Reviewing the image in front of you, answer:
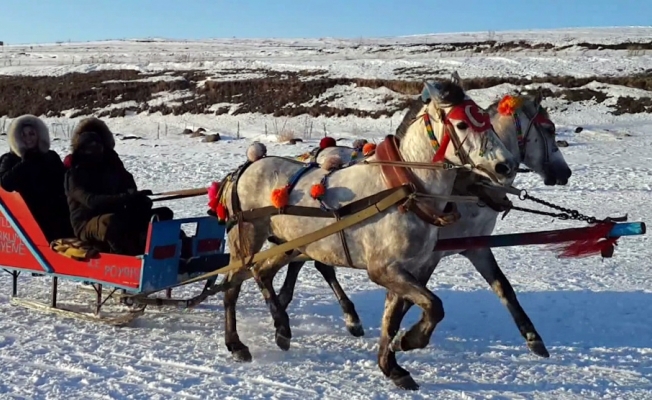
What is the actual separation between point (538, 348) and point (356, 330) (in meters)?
1.39

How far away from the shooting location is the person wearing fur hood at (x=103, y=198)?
6.26m

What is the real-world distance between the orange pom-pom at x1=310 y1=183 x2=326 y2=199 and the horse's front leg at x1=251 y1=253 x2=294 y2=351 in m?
0.87

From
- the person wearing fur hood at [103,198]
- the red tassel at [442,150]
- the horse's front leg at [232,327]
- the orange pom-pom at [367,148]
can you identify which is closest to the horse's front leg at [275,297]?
the horse's front leg at [232,327]

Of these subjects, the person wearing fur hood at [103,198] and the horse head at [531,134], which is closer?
the horse head at [531,134]

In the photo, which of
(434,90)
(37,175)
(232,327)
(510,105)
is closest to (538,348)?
(510,105)

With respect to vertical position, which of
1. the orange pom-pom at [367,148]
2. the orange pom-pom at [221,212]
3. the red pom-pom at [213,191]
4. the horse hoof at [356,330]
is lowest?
the horse hoof at [356,330]

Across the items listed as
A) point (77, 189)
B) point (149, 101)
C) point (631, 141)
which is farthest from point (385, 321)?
point (149, 101)

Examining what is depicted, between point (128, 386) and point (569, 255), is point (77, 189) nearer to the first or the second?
point (128, 386)

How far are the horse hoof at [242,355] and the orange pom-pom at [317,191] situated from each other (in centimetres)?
122

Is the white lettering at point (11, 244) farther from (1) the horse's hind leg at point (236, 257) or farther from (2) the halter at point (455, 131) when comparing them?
(2) the halter at point (455, 131)

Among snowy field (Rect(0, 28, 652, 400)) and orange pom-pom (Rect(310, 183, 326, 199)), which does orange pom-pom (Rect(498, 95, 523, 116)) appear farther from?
snowy field (Rect(0, 28, 652, 400))

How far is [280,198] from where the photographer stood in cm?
541

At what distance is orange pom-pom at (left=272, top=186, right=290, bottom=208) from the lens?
17.8 ft

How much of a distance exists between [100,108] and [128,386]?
26187mm
